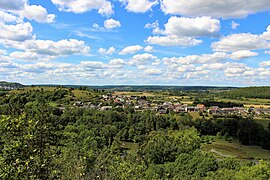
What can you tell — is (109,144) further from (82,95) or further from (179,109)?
(82,95)

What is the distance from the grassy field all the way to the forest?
3879 mm

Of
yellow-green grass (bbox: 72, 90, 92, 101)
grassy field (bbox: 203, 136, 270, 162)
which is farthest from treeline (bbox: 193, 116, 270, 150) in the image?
yellow-green grass (bbox: 72, 90, 92, 101)

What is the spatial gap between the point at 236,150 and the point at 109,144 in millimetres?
38511

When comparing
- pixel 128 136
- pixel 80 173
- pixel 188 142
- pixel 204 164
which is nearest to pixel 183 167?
pixel 204 164

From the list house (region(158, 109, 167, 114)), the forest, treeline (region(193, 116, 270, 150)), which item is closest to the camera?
the forest

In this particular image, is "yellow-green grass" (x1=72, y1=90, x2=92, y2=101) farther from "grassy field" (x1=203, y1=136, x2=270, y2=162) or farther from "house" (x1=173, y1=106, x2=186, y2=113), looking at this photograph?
"grassy field" (x1=203, y1=136, x2=270, y2=162)

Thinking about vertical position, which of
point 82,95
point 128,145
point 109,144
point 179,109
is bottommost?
point 128,145

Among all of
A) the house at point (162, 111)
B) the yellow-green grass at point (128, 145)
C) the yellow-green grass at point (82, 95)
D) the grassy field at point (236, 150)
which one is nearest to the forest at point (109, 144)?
the yellow-green grass at point (128, 145)

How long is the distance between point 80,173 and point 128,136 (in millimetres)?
87748

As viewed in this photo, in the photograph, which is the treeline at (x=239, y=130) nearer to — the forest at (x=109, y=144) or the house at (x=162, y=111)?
the forest at (x=109, y=144)

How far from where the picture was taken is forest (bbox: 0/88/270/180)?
1049 cm

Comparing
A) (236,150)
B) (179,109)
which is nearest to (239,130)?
(236,150)

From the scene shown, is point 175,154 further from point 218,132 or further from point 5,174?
point 5,174

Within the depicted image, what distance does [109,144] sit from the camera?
3543 inches
